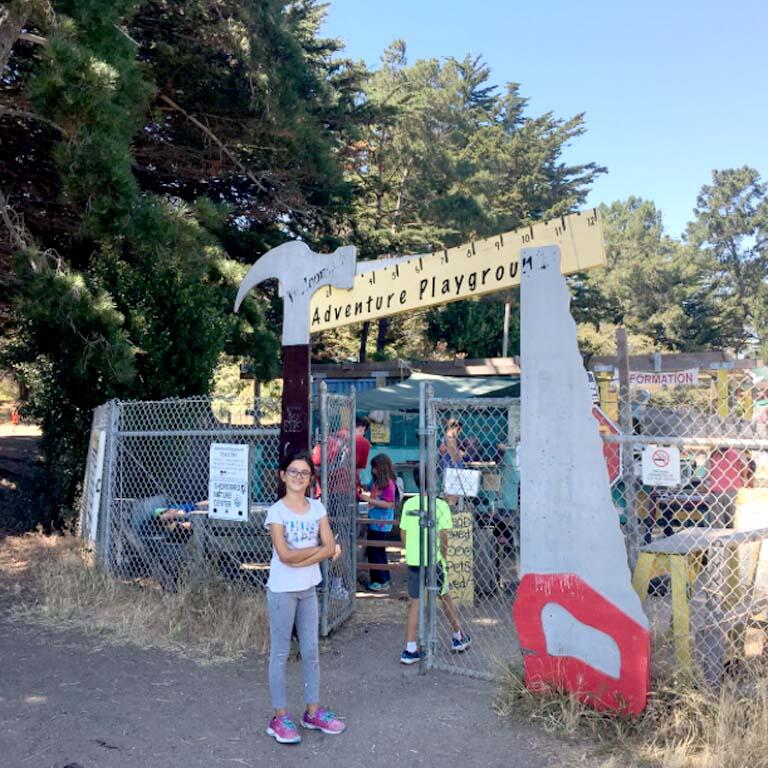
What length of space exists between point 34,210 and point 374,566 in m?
7.64

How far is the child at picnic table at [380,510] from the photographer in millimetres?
7637

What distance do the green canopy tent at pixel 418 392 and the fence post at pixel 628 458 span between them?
4.95m

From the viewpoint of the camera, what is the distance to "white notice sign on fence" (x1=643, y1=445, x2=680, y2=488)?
4.39 m

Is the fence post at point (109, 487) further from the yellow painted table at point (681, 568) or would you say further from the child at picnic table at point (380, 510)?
the yellow painted table at point (681, 568)

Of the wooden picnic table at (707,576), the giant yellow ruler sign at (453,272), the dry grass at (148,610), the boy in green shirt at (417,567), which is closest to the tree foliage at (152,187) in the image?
the dry grass at (148,610)

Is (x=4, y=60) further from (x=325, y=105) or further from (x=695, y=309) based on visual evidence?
(x=695, y=309)

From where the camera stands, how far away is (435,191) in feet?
83.3

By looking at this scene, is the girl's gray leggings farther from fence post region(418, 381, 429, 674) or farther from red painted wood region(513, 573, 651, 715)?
red painted wood region(513, 573, 651, 715)

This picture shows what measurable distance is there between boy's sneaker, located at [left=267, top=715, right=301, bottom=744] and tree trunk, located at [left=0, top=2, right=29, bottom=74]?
7.86m

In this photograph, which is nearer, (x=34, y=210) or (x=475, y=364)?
(x=34, y=210)

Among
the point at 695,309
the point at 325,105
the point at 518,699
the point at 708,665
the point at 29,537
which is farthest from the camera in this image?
the point at 695,309

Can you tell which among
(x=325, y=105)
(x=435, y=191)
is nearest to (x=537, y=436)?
(x=325, y=105)

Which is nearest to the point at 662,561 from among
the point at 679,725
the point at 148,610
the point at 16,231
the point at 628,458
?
the point at 628,458

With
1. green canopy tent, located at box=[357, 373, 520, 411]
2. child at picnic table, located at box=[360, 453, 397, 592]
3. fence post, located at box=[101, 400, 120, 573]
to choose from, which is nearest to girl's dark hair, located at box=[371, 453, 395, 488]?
child at picnic table, located at box=[360, 453, 397, 592]
